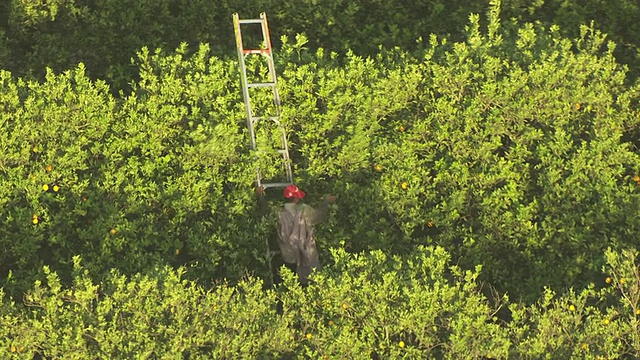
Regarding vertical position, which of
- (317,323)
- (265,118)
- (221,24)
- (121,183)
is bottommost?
(317,323)

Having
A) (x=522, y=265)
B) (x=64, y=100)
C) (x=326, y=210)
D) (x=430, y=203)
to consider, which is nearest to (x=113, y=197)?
(x=64, y=100)

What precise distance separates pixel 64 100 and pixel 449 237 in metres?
4.35

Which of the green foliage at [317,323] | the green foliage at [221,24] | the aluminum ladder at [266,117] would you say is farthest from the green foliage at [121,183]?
the green foliage at [221,24]

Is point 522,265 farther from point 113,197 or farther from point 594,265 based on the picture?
point 113,197

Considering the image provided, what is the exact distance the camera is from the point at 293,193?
12766 millimetres

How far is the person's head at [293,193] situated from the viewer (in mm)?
12766

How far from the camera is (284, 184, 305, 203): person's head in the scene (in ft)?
41.9

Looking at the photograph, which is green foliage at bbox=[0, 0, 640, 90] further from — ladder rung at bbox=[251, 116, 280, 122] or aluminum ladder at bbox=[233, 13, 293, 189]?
ladder rung at bbox=[251, 116, 280, 122]

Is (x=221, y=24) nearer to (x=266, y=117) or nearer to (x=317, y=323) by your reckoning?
(x=266, y=117)

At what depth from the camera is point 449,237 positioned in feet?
42.1

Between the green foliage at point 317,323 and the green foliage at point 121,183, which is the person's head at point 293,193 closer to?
the green foliage at point 121,183

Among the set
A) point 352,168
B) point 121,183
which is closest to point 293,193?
point 352,168

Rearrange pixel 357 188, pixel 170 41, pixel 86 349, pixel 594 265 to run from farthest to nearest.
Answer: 1. pixel 170 41
2. pixel 357 188
3. pixel 594 265
4. pixel 86 349

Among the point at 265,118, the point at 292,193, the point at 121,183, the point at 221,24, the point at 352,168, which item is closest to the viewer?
the point at 292,193
